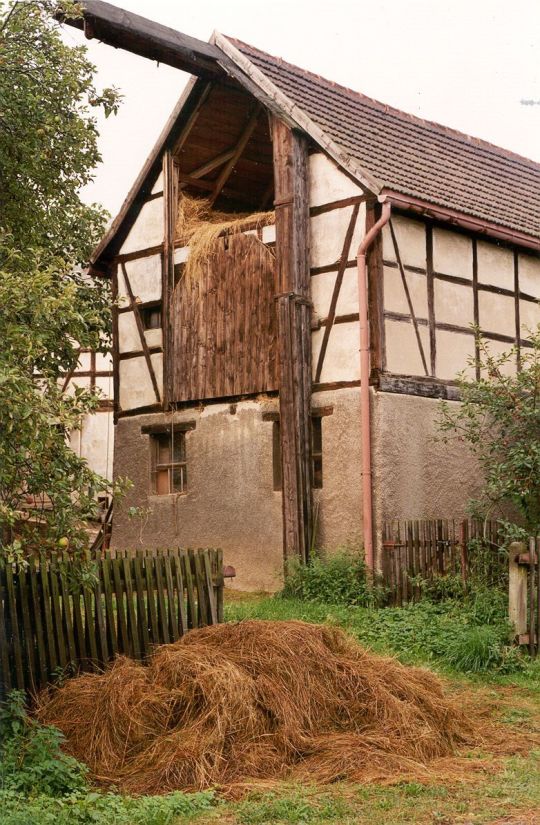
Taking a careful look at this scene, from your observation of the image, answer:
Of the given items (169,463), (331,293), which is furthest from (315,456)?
(169,463)

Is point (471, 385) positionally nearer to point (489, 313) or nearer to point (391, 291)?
point (391, 291)

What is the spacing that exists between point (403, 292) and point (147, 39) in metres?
5.01

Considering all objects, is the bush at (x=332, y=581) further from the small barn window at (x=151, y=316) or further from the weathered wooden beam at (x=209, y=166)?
the weathered wooden beam at (x=209, y=166)

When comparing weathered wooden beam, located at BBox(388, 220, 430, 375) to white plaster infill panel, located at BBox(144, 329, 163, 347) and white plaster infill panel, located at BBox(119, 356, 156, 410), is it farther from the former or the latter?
white plaster infill panel, located at BBox(119, 356, 156, 410)

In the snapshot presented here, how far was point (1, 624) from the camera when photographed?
766 cm

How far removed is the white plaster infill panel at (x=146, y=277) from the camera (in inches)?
687

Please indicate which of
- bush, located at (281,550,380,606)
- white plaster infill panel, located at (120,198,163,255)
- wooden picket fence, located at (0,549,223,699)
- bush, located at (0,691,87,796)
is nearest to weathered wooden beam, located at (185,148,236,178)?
white plaster infill panel, located at (120,198,163,255)

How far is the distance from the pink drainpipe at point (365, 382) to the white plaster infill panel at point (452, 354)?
1.56 meters

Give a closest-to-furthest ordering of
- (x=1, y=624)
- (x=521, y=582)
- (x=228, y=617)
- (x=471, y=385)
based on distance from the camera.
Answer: (x=1, y=624), (x=521, y=582), (x=228, y=617), (x=471, y=385)

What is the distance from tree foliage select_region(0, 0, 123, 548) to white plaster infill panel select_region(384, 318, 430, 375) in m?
3.94

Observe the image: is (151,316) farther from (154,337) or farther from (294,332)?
(294,332)

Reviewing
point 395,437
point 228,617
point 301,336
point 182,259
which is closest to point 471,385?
point 395,437

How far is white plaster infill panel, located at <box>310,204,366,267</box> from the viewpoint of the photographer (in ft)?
47.9

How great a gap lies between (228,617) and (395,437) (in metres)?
3.71
